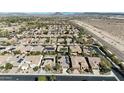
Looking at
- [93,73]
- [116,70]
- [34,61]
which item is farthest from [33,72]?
[116,70]

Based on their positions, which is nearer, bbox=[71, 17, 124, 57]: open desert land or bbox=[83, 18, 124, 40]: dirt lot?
bbox=[71, 17, 124, 57]: open desert land

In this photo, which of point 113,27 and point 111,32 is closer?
point 111,32

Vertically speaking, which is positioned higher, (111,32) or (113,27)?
(111,32)

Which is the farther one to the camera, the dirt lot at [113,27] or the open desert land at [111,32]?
the dirt lot at [113,27]
